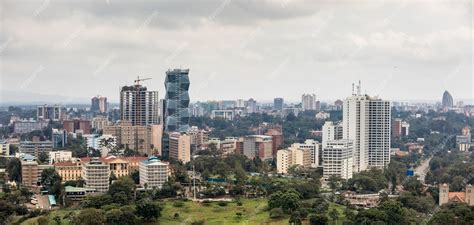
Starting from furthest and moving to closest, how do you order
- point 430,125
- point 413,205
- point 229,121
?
point 229,121 → point 430,125 → point 413,205

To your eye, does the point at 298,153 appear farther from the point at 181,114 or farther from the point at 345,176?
the point at 181,114

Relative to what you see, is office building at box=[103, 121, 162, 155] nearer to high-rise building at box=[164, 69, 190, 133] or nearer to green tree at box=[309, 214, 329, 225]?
high-rise building at box=[164, 69, 190, 133]

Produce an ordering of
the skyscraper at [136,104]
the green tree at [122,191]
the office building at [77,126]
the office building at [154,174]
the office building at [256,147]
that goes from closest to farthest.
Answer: the green tree at [122,191], the office building at [154,174], the office building at [256,147], the skyscraper at [136,104], the office building at [77,126]

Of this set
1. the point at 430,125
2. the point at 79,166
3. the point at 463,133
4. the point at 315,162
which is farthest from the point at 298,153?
the point at 430,125

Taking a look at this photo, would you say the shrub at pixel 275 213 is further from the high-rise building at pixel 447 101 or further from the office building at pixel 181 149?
the high-rise building at pixel 447 101

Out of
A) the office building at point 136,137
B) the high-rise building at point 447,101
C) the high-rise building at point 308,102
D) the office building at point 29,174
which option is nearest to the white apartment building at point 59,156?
the office building at point 29,174

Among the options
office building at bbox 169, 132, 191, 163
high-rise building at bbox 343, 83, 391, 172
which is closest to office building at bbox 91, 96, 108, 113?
office building at bbox 169, 132, 191, 163

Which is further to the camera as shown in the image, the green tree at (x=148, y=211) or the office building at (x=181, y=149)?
the office building at (x=181, y=149)
